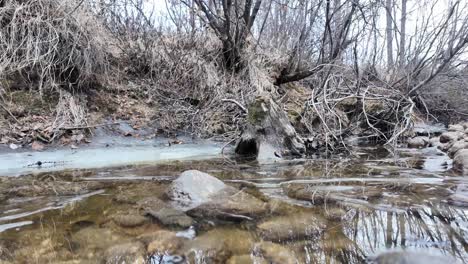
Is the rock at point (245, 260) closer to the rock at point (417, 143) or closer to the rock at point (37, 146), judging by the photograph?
the rock at point (37, 146)

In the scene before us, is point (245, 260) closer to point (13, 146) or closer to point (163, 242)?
point (163, 242)

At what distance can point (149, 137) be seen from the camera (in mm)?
5391

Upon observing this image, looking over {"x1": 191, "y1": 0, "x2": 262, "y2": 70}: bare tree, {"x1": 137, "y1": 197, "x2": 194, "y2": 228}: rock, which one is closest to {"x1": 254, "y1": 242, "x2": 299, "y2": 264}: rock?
{"x1": 137, "y1": 197, "x2": 194, "y2": 228}: rock

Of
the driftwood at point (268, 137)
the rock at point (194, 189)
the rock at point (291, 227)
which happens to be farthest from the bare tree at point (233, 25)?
the rock at point (291, 227)

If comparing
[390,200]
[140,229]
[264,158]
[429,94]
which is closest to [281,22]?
[429,94]

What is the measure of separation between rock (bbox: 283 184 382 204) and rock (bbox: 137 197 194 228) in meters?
0.84

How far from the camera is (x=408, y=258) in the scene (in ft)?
5.40

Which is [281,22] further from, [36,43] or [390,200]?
[390,200]

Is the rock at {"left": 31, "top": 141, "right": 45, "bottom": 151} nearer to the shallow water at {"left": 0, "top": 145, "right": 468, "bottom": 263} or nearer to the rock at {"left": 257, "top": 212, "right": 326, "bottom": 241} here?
the shallow water at {"left": 0, "top": 145, "right": 468, "bottom": 263}

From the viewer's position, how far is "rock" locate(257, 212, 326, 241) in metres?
1.99

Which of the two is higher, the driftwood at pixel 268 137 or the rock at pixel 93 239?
the driftwood at pixel 268 137

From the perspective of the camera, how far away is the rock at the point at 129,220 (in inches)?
83.8

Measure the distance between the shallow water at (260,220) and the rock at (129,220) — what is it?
17mm

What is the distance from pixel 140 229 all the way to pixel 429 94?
909 cm
